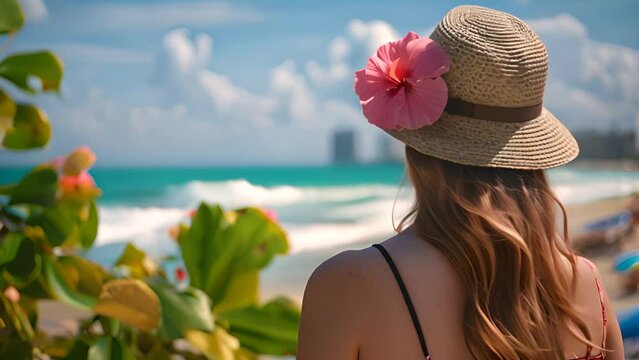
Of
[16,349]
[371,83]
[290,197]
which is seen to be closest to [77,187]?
[16,349]

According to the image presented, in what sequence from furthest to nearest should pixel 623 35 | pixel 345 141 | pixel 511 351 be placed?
pixel 345 141 → pixel 623 35 → pixel 511 351

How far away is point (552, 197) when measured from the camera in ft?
2.63

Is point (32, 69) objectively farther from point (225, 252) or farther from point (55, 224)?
point (225, 252)

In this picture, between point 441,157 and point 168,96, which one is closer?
point 441,157

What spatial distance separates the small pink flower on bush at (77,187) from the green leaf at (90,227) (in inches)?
0.8

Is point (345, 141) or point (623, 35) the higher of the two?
point (623, 35)

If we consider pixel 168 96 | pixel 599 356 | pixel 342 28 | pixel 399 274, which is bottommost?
pixel 168 96

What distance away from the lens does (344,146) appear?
14.8m

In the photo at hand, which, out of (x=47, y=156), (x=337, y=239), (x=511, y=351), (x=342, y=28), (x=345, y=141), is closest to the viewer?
(x=511, y=351)

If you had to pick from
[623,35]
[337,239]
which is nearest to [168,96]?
[337,239]

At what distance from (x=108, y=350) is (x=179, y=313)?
0.36ft

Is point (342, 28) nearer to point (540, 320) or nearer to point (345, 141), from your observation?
point (345, 141)

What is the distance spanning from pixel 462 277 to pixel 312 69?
13965mm

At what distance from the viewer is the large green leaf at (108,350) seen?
106 centimetres
